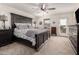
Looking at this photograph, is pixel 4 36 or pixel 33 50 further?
pixel 4 36

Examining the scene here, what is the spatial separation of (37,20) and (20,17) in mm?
1518

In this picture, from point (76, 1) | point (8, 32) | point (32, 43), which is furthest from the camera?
point (8, 32)

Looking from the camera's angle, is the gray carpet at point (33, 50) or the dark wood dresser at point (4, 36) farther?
the dark wood dresser at point (4, 36)

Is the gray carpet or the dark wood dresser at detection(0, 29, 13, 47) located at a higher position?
the dark wood dresser at detection(0, 29, 13, 47)

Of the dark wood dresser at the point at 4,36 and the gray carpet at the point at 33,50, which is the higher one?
the dark wood dresser at the point at 4,36

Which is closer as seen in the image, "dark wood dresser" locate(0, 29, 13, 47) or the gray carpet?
the gray carpet

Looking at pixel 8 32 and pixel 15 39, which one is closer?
pixel 8 32

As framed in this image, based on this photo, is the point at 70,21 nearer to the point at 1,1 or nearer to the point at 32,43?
the point at 32,43

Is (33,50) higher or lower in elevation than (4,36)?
lower

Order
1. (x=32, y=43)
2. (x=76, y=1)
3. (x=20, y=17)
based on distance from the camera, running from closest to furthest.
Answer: (x=76, y=1) < (x=32, y=43) < (x=20, y=17)

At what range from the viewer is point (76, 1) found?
191 cm
